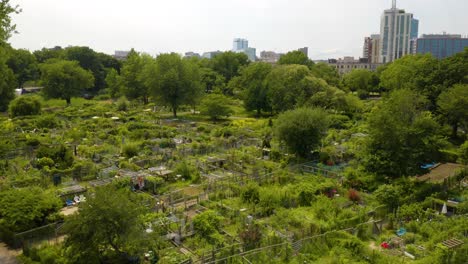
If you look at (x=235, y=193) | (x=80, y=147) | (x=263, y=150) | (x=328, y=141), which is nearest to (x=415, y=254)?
(x=235, y=193)

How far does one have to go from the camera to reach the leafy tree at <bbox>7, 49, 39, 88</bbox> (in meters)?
71.1

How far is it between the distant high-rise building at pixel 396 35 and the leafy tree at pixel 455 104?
165224 millimetres

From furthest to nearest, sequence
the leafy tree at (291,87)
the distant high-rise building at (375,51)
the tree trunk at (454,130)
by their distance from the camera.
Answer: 1. the distant high-rise building at (375,51)
2. the leafy tree at (291,87)
3. the tree trunk at (454,130)

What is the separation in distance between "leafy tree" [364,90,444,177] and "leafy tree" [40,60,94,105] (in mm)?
50384

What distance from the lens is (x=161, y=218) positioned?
16844 millimetres

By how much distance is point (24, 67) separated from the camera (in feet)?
242

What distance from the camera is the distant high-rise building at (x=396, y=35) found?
618 feet

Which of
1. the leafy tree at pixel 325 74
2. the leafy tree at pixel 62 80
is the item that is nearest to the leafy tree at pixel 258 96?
the leafy tree at pixel 325 74

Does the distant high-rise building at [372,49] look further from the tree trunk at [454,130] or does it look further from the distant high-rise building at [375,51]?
the tree trunk at [454,130]

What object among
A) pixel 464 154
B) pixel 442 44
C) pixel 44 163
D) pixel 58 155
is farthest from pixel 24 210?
pixel 442 44

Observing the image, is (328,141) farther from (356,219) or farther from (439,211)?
(356,219)

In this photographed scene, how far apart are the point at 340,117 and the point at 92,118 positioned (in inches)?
1171

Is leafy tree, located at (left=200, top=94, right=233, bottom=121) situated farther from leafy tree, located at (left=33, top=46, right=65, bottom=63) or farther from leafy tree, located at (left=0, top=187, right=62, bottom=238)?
leafy tree, located at (left=33, top=46, right=65, bottom=63)

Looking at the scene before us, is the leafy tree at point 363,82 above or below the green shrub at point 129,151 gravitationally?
above
